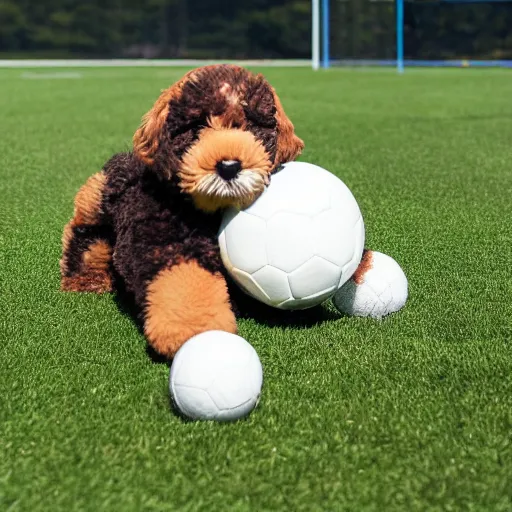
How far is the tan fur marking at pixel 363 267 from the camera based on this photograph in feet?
7.62

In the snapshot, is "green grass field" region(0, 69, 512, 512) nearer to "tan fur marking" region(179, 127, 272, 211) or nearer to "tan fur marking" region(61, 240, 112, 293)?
"tan fur marking" region(61, 240, 112, 293)

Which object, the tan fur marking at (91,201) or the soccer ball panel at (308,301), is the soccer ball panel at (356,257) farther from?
the tan fur marking at (91,201)

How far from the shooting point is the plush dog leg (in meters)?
2.56

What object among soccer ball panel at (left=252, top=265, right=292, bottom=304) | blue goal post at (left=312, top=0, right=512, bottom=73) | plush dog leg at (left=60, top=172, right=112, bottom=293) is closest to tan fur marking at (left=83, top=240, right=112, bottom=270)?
plush dog leg at (left=60, top=172, right=112, bottom=293)

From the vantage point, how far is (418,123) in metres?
7.88

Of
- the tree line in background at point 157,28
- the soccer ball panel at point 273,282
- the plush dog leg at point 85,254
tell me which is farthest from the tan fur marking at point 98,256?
the tree line in background at point 157,28

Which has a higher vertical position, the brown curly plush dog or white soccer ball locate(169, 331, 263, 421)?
the brown curly plush dog

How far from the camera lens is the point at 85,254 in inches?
103

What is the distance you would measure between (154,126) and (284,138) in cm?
42

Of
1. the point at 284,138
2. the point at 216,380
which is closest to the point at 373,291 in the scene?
the point at 284,138

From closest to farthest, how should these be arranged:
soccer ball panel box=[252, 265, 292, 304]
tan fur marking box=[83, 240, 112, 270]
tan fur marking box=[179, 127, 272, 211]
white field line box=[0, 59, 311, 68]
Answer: tan fur marking box=[179, 127, 272, 211], soccer ball panel box=[252, 265, 292, 304], tan fur marking box=[83, 240, 112, 270], white field line box=[0, 59, 311, 68]

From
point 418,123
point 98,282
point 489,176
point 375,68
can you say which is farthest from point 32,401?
→ point 375,68

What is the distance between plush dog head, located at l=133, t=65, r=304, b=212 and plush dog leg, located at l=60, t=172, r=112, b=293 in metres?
0.49

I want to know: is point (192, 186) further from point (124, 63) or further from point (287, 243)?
point (124, 63)
